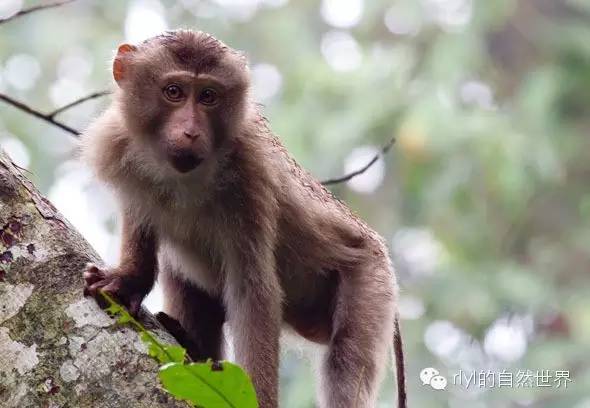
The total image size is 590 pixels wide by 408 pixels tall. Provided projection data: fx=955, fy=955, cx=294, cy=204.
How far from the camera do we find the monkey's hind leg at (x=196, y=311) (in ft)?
16.1

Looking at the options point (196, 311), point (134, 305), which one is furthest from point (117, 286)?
point (196, 311)

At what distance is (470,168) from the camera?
11430mm

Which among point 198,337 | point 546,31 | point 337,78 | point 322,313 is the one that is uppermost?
point 546,31

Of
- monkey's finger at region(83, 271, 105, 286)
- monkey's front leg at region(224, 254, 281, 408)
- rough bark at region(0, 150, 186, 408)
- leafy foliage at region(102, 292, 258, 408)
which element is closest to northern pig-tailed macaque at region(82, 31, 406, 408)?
monkey's front leg at region(224, 254, 281, 408)

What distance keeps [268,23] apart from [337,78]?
6.56 feet

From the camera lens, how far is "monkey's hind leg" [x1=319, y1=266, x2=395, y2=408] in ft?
15.1

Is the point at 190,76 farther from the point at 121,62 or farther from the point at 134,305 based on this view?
the point at 134,305

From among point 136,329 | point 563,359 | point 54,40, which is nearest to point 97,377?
point 136,329

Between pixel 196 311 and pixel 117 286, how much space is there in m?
1.10

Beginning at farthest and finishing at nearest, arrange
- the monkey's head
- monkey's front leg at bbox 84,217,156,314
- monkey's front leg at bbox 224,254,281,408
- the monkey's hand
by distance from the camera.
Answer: the monkey's head < monkey's front leg at bbox 224,254,281,408 < monkey's front leg at bbox 84,217,156,314 < the monkey's hand

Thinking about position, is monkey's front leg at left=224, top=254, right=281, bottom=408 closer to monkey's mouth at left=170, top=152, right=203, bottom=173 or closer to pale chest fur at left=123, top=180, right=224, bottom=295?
pale chest fur at left=123, top=180, right=224, bottom=295

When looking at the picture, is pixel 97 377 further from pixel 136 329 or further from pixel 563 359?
pixel 563 359

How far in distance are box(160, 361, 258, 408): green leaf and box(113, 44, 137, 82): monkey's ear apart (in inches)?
96.4

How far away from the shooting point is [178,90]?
437 centimetres
